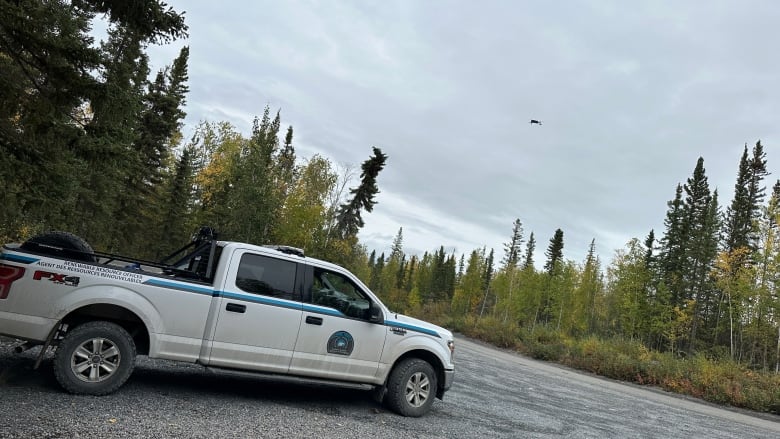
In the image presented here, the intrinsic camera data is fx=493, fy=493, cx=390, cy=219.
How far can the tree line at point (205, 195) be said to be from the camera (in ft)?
27.1

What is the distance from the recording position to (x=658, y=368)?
848 inches

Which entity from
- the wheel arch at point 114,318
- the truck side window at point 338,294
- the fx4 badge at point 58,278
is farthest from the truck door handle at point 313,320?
the fx4 badge at point 58,278

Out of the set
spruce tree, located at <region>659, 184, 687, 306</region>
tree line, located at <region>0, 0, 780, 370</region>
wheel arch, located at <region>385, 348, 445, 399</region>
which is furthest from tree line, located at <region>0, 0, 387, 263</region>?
spruce tree, located at <region>659, 184, 687, 306</region>

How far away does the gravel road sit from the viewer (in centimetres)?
489

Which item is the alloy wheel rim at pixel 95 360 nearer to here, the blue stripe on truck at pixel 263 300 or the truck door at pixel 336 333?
the blue stripe on truck at pixel 263 300

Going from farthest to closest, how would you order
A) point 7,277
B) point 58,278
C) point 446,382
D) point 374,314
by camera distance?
point 446,382 → point 374,314 → point 58,278 → point 7,277

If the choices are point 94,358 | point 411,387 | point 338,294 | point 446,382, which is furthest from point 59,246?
point 446,382

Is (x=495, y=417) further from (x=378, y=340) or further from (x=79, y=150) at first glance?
(x=79, y=150)

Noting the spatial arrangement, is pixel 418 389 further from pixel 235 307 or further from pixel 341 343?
pixel 235 307

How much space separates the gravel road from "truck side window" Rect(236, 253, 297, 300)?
148 cm

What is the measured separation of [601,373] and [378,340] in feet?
64.9

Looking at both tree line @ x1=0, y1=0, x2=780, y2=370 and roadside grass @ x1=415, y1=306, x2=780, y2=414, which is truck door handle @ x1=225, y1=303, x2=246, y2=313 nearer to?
tree line @ x1=0, y1=0, x2=780, y2=370

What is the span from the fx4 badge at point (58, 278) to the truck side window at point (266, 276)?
5.95 ft

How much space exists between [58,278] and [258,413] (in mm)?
2788
